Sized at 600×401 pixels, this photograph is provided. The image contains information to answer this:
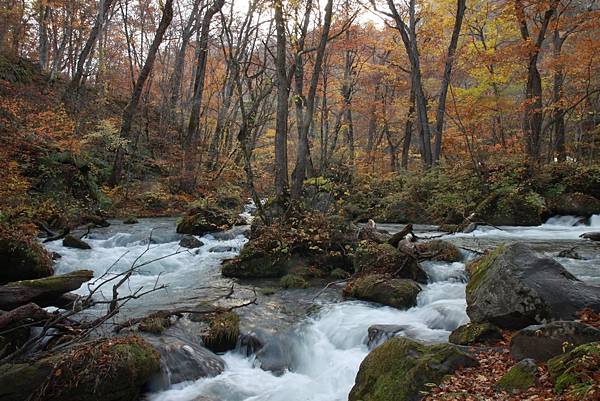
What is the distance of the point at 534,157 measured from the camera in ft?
54.4

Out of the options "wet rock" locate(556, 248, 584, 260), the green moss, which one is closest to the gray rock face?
the green moss

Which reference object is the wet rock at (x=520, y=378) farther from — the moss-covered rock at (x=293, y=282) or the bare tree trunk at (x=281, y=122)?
the bare tree trunk at (x=281, y=122)

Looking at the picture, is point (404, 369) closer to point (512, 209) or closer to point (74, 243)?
point (74, 243)

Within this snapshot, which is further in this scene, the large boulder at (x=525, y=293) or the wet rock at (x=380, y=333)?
the wet rock at (x=380, y=333)

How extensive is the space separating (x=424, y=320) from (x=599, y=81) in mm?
20492

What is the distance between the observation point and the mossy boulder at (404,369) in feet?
13.9

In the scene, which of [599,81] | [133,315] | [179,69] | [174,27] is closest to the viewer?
[133,315]

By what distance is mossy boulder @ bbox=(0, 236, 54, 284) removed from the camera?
791cm

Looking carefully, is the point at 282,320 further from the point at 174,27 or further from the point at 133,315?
the point at 174,27

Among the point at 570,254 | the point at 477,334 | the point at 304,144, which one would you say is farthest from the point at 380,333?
the point at 304,144

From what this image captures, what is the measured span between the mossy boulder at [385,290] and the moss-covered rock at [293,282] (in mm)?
1281

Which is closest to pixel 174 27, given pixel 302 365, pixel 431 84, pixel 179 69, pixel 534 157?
pixel 179 69

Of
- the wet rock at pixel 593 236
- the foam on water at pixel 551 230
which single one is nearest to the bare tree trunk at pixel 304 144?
the foam on water at pixel 551 230

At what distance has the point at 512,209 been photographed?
1500cm
